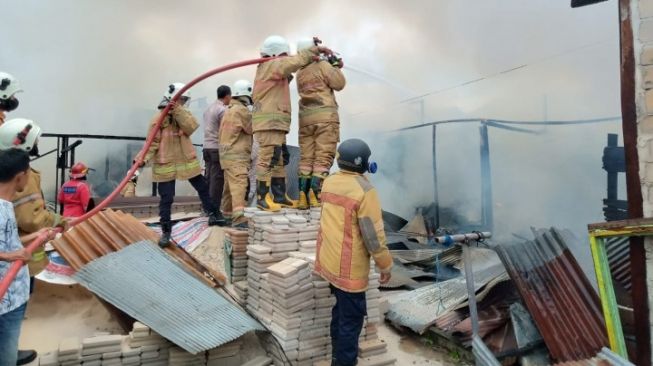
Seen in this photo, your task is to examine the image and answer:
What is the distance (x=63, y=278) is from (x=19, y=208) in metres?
1.42

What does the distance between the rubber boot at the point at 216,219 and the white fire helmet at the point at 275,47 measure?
2.52m

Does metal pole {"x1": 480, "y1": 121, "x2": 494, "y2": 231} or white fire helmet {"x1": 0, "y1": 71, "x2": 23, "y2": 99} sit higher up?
white fire helmet {"x1": 0, "y1": 71, "x2": 23, "y2": 99}

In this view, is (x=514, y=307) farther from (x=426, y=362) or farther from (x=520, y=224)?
(x=520, y=224)

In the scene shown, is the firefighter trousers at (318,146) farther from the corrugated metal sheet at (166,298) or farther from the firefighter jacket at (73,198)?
the firefighter jacket at (73,198)

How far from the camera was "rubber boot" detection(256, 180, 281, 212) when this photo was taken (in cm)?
440

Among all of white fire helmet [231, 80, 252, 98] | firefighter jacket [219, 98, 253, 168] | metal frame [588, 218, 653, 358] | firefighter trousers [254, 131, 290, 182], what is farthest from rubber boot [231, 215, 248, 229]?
metal frame [588, 218, 653, 358]

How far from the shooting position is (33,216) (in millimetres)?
2908

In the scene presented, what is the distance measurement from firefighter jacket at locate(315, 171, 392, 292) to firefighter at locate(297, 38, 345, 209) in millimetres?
1541

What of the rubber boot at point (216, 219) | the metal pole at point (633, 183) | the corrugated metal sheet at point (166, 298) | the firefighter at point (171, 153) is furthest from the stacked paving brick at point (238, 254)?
the metal pole at point (633, 183)

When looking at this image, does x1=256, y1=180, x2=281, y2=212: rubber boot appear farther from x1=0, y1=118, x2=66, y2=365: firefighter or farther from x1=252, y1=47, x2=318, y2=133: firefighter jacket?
x1=0, y1=118, x2=66, y2=365: firefighter

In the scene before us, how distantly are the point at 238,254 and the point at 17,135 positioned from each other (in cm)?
226

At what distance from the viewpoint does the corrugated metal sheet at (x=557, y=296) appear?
10.9 ft

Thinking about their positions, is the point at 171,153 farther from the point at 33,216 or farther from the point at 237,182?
the point at 33,216

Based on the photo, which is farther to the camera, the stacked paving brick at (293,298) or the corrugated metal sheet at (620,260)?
the corrugated metal sheet at (620,260)
